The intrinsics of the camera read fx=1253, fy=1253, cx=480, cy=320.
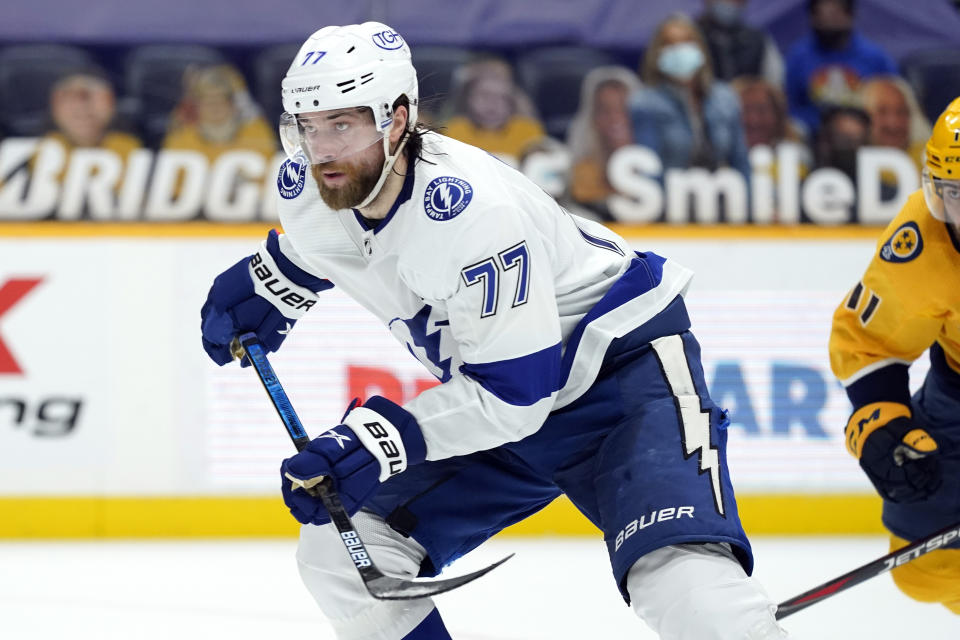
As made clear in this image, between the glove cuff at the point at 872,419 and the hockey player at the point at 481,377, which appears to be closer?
the hockey player at the point at 481,377

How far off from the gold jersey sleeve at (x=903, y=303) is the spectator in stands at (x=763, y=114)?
2090 millimetres

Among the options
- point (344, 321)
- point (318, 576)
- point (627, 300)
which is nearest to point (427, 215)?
point (627, 300)

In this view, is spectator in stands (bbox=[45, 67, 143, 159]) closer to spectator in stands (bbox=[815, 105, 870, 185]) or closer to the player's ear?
spectator in stands (bbox=[815, 105, 870, 185])

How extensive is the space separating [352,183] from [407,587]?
27.0 inches

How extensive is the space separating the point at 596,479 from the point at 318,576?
51cm

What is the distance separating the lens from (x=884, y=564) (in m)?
2.50

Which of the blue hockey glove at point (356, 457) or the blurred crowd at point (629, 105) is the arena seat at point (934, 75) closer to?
the blurred crowd at point (629, 105)

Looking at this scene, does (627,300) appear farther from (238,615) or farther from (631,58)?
(631,58)

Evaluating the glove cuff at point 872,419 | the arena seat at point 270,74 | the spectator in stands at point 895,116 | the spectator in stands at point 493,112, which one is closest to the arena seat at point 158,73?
the arena seat at point 270,74

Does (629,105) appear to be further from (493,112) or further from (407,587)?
(407,587)

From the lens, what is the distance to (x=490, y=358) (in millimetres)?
1953

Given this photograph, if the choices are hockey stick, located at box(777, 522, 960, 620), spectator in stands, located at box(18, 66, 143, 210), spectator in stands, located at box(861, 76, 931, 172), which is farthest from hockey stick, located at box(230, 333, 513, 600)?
spectator in stands, located at box(861, 76, 931, 172)

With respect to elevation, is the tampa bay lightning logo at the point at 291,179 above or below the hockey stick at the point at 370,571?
above

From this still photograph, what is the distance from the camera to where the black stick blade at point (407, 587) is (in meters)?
2.09
